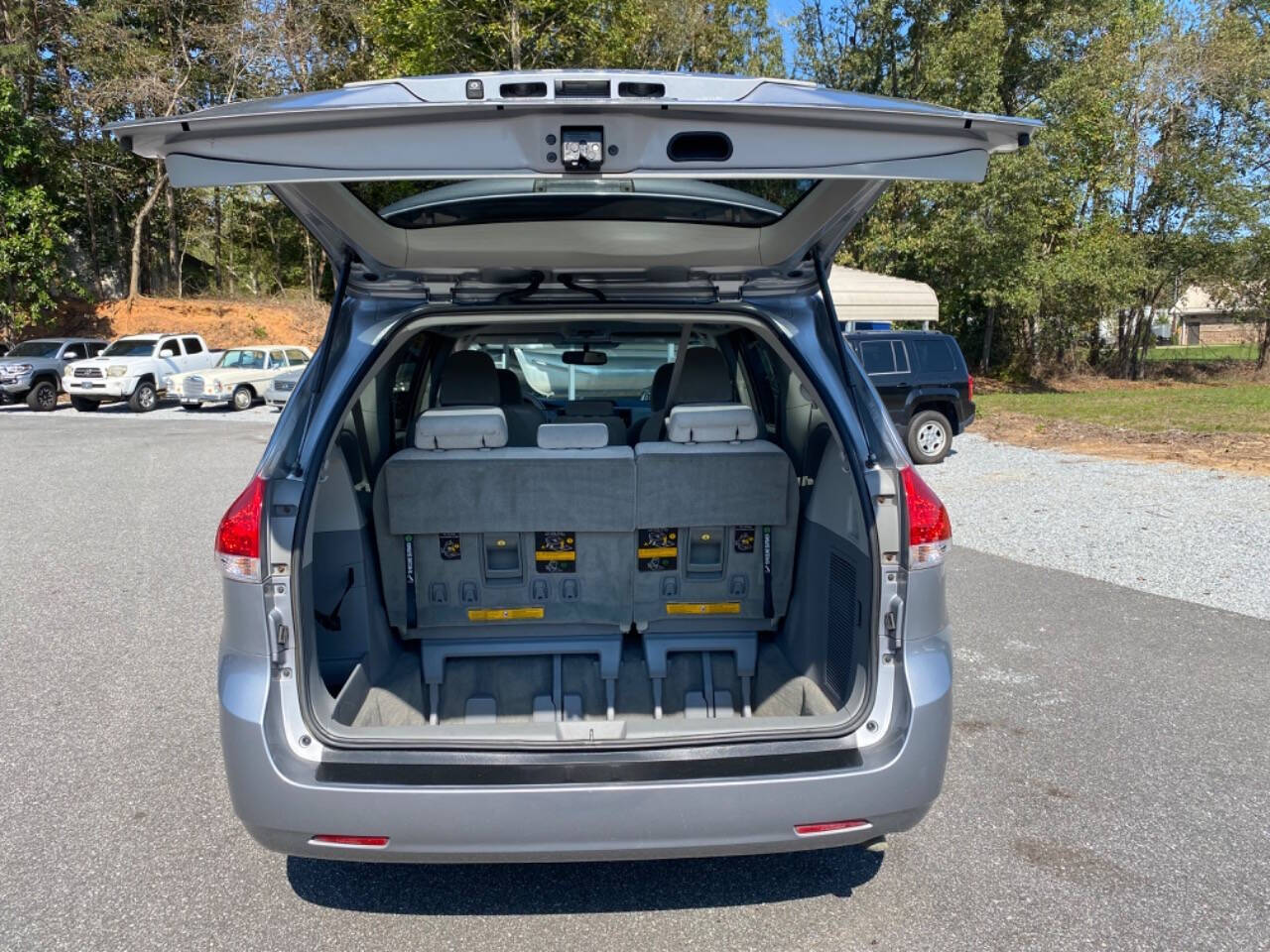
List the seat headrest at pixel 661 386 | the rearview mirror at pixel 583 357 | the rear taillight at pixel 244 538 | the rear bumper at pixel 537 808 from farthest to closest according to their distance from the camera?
1. the rearview mirror at pixel 583 357
2. the seat headrest at pixel 661 386
3. the rear taillight at pixel 244 538
4. the rear bumper at pixel 537 808

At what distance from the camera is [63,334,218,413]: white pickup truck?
21844mm

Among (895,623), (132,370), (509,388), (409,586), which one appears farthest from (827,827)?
(132,370)

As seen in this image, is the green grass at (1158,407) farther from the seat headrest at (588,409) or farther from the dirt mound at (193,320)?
the dirt mound at (193,320)

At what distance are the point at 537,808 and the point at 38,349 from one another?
26.4 metres

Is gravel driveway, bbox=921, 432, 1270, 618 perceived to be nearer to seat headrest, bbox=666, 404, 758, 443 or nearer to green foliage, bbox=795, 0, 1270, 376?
seat headrest, bbox=666, 404, 758, 443

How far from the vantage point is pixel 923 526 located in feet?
8.73

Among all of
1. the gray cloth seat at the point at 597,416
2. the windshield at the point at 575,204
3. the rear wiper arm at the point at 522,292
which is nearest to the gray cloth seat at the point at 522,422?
the gray cloth seat at the point at 597,416

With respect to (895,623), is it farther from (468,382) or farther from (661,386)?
(661,386)

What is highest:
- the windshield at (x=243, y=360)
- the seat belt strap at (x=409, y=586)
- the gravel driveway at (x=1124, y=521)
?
the seat belt strap at (x=409, y=586)

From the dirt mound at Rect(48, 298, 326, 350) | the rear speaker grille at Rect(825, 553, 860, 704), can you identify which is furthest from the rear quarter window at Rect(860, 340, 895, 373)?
the dirt mound at Rect(48, 298, 326, 350)

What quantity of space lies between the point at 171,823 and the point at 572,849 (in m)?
1.82

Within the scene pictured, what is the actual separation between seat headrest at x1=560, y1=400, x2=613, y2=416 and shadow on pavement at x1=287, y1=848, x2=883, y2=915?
2.29 metres

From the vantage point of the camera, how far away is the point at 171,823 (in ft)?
11.2

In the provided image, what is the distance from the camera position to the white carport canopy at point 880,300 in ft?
56.1
